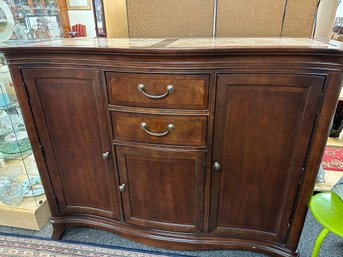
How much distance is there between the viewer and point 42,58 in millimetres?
916

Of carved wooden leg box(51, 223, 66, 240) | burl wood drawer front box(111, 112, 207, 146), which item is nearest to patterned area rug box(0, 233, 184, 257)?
carved wooden leg box(51, 223, 66, 240)

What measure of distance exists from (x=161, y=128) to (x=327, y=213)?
2.61ft

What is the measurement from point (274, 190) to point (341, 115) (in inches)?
57.5

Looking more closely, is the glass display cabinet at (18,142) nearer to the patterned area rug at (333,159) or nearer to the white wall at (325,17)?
the white wall at (325,17)

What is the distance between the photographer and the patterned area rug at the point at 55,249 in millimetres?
1229

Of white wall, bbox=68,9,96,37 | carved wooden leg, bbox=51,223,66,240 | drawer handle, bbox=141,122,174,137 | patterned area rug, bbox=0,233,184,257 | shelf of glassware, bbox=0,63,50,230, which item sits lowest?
patterned area rug, bbox=0,233,184,257

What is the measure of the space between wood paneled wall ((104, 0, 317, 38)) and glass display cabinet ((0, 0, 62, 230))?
0.54 m

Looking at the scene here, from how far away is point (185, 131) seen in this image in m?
0.91

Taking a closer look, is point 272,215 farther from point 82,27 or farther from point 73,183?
point 82,27

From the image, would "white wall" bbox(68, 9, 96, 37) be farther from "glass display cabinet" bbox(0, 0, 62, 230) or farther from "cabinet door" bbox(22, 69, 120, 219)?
"cabinet door" bbox(22, 69, 120, 219)

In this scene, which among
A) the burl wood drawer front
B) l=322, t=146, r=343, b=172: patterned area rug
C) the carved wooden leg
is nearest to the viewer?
the burl wood drawer front

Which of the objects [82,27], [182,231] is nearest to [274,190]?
[182,231]

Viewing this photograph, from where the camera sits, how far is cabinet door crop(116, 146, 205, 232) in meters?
0.98

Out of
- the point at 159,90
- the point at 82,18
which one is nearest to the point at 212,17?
the point at 159,90
